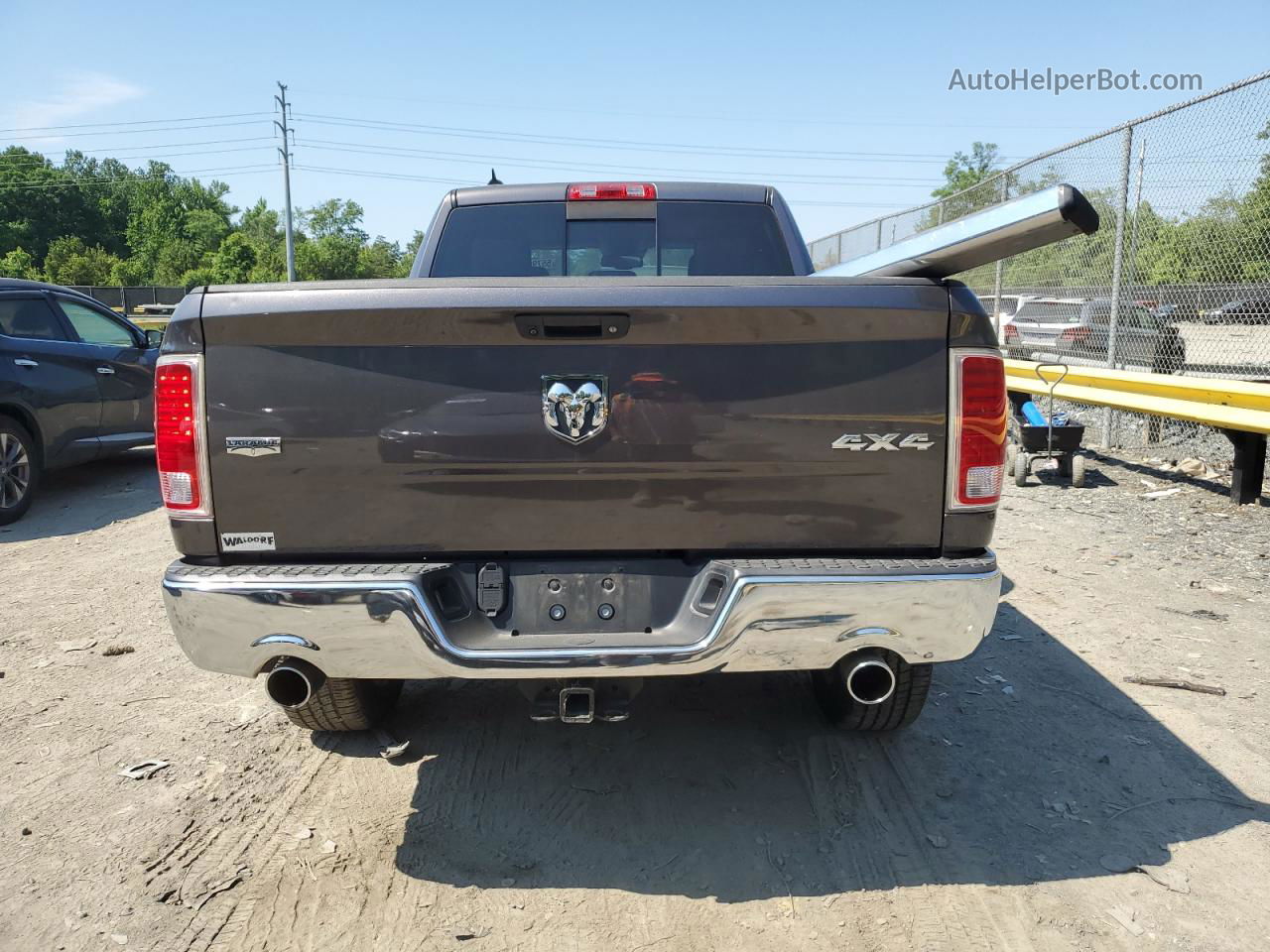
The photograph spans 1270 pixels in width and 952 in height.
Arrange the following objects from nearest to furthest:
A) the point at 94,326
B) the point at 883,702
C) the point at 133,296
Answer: the point at 883,702 → the point at 94,326 → the point at 133,296

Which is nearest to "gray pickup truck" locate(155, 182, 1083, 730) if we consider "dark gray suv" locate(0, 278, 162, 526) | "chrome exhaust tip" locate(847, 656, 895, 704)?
"chrome exhaust tip" locate(847, 656, 895, 704)

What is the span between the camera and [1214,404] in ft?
23.1

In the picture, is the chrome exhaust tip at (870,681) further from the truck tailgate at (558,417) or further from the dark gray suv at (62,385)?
the dark gray suv at (62,385)

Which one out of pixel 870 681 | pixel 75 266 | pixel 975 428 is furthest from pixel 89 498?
pixel 75 266

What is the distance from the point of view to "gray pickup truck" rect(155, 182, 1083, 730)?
2496 millimetres

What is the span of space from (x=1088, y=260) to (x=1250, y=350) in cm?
258

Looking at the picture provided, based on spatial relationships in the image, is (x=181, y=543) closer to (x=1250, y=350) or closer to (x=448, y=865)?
(x=448, y=865)

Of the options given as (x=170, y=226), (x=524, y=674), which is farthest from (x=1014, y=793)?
(x=170, y=226)

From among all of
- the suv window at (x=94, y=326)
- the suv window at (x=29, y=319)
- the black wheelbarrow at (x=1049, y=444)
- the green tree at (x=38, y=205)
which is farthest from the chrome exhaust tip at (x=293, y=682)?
the green tree at (x=38, y=205)

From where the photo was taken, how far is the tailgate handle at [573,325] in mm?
2521

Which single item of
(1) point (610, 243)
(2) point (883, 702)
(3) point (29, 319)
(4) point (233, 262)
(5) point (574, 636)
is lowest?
(2) point (883, 702)

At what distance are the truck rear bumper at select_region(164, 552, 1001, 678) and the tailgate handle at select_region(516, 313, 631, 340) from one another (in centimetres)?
73

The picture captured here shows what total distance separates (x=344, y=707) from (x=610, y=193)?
2477 millimetres

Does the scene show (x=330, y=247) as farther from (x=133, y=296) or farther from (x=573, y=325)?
(x=573, y=325)
